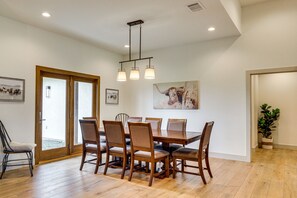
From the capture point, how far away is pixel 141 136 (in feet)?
11.0

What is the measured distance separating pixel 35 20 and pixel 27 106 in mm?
1704

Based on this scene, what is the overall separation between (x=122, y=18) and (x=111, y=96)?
2.85 metres

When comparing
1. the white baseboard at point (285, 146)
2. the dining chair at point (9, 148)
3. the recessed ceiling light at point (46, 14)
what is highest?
Result: the recessed ceiling light at point (46, 14)

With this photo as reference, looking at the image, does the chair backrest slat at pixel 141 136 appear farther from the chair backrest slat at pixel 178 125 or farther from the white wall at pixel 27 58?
the white wall at pixel 27 58

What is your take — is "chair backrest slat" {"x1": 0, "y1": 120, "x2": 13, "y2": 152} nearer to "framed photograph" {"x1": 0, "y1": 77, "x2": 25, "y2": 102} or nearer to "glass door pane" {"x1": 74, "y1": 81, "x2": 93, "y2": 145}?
"framed photograph" {"x1": 0, "y1": 77, "x2": 25, "y2": 102}

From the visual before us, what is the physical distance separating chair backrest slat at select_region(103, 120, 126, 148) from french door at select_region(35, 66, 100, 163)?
1.80 metres

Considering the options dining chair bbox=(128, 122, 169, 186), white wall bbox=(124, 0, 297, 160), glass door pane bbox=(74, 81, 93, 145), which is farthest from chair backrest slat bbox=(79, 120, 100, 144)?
white wall bbox=(124, 0, 297, 160)

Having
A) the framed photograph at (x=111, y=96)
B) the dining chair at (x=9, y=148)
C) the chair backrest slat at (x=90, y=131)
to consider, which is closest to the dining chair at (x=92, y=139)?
the chair backrest slat at (x=90, y=131)

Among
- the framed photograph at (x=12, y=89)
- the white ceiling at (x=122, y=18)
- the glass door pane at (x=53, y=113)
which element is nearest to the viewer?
the white ceiling at (x=122, y=18)

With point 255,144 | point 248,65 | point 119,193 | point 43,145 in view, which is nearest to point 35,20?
point 43,145

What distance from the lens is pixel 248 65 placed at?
191 inches

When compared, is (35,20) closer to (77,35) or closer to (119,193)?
(77,35)

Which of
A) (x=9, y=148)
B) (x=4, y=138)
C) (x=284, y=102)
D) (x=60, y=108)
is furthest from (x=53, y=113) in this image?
(x=284, y=102)

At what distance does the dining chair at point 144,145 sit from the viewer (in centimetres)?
328
